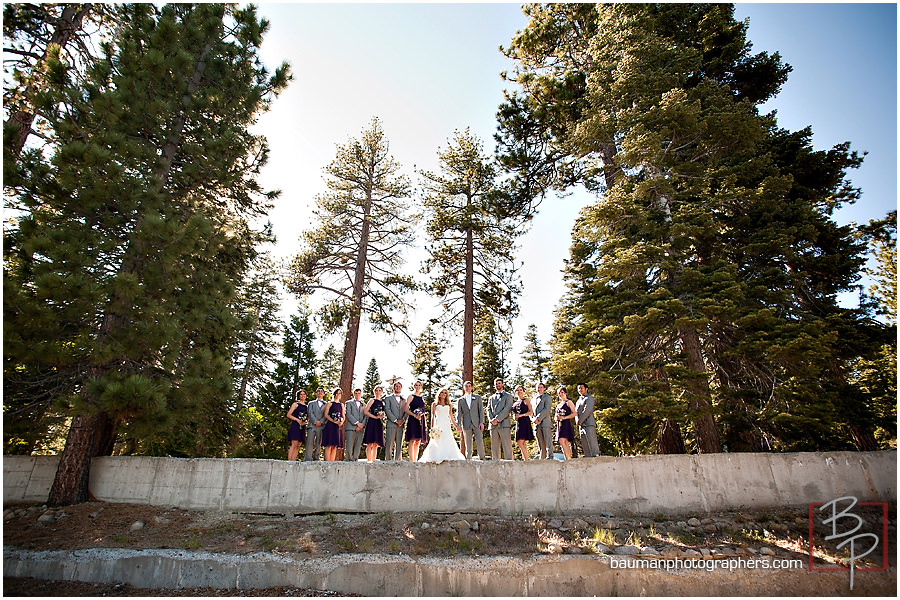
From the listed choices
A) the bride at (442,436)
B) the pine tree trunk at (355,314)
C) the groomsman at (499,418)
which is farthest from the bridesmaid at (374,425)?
the pine tree trunk at (355,314)

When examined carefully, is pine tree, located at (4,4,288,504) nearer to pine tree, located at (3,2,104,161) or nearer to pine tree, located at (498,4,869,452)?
pine tree, located at (3,2,104,161)

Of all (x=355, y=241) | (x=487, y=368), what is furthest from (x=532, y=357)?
(x=355, y=241)

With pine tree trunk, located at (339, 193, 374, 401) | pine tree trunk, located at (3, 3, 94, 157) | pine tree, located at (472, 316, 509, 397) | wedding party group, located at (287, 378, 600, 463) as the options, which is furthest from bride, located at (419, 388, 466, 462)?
pine tree, located at (472, 316, 509, 397)

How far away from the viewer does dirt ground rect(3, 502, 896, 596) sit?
6.33 metres

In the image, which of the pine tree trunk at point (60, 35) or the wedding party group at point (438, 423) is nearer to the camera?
the wedding party group at point (438, 423)

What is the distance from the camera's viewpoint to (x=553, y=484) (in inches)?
309

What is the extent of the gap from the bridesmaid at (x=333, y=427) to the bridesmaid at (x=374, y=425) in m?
0.53

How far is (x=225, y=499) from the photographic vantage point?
8148 mm

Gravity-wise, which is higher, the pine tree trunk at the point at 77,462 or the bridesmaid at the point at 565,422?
the bridesmaid at the point at 565,422

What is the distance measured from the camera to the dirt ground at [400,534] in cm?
633

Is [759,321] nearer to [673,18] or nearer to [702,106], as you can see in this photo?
[702,106]

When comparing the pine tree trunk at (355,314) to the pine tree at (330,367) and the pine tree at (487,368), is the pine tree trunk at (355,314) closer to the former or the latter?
the pine tree at (487,368)

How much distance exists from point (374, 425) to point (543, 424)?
11.6ft

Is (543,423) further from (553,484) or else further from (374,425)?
(374,425)
